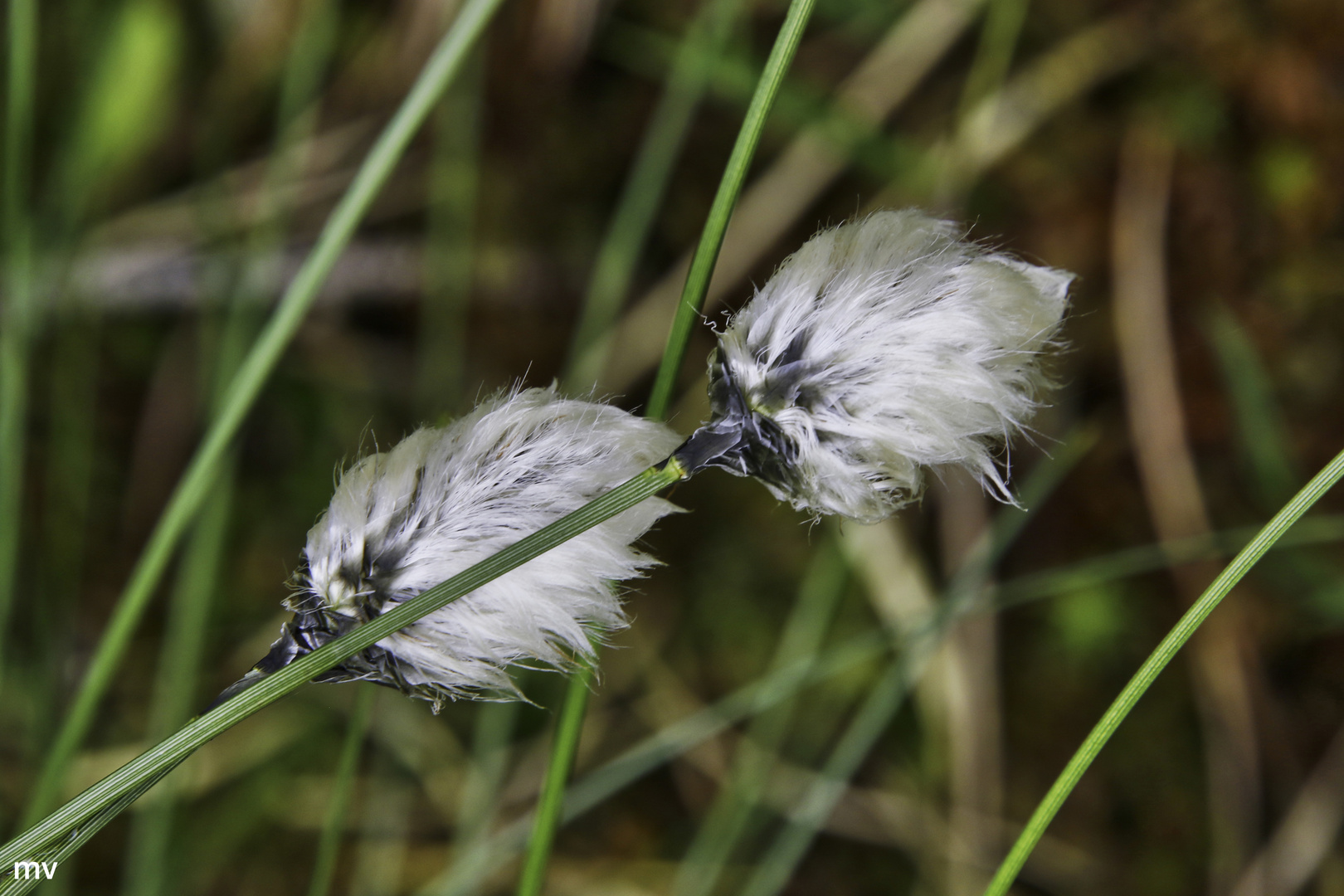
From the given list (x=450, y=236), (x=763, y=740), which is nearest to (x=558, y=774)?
(x=763, y=740)

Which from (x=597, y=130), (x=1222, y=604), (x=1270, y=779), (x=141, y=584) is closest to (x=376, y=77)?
(x=597, y=130)

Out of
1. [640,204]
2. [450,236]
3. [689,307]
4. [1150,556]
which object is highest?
[450,236]

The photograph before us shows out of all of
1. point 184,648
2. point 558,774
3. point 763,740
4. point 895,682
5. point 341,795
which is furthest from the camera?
point 763,740

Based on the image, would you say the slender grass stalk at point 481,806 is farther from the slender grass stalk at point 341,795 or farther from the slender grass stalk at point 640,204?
the slender grass stalk at point 640,204

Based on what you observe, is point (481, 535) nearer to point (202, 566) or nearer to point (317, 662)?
point (317, 662)

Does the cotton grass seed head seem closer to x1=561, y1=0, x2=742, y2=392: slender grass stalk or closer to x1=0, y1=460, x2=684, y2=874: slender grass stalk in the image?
x1=0, y1=460, x2=684, y2=874: slender grass stalk

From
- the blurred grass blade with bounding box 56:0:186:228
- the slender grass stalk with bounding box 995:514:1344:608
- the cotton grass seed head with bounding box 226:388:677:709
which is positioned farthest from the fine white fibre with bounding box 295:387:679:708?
the blurred grass blade with bounding box 56:0:186:228

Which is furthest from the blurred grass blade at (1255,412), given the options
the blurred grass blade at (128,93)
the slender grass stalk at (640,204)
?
the blurred grass blade at (128,93)
